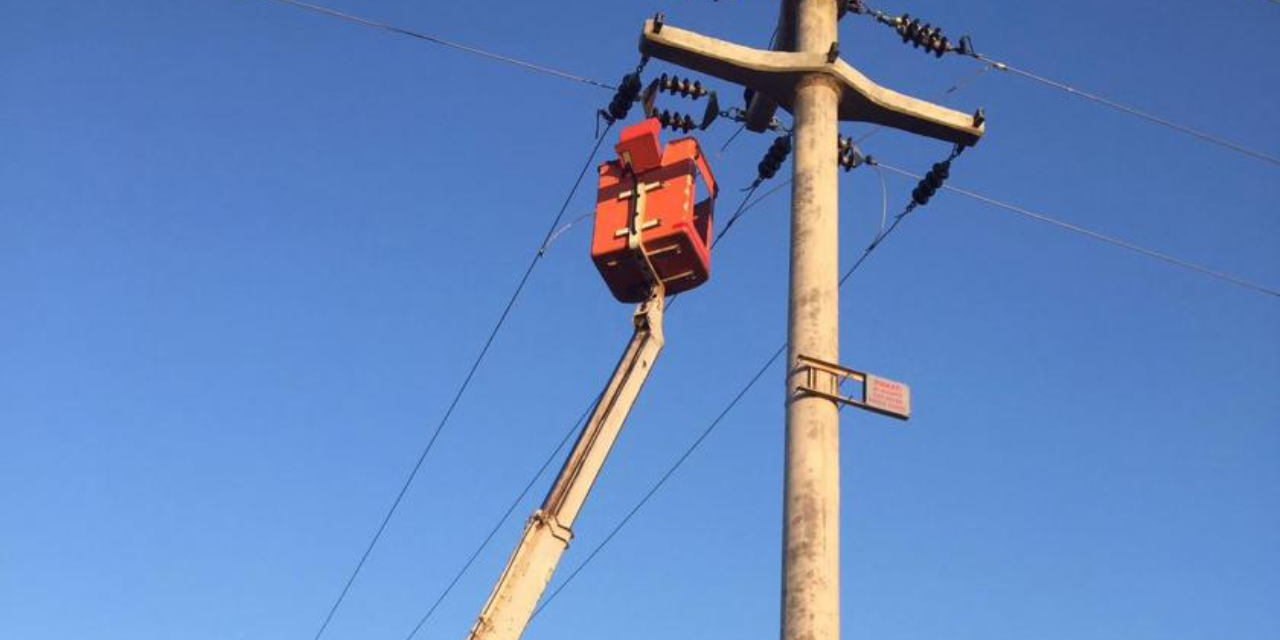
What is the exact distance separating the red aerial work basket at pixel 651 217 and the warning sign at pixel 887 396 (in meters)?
2.36

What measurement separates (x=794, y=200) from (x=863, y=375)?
145 cm

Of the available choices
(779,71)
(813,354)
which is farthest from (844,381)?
(779,71)

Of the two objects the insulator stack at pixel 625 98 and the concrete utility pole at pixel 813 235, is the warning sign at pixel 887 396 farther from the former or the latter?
the insulator stack at pixel 625 98

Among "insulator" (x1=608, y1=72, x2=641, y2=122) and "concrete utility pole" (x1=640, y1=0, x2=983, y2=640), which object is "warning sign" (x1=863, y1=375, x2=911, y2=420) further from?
"insulator" (x1=608, y1=72, x2=641, y2=122)

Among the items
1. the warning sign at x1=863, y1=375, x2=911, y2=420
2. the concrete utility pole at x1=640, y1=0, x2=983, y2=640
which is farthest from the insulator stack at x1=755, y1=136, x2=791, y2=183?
the warning sign at x1=863, y1=375, x2=911, y2=420

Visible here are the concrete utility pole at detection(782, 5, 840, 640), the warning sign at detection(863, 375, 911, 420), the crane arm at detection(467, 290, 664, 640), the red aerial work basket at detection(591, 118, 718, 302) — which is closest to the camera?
the concrete utility pole at detection(782, 5, 840, 640)

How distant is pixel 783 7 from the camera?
12180 mm

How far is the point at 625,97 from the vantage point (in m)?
12.8

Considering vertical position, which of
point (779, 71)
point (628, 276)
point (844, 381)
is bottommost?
point (844, 381)

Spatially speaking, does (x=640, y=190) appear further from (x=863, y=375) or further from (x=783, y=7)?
(x=863, y=375)

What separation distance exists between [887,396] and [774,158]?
3732 millimetres

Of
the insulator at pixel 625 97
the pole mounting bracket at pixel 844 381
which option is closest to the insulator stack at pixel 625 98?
the insulator at pixel 625 97

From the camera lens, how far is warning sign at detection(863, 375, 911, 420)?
391 inches

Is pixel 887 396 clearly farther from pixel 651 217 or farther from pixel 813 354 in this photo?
pixel 651 217
